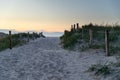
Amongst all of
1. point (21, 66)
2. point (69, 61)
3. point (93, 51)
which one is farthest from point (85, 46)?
point (21, 66)

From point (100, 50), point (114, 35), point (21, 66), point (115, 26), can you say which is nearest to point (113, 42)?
point (114, 35)

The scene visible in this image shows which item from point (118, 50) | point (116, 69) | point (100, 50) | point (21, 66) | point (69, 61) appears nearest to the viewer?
point (116, 69)

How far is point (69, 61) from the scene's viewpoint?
595 inches

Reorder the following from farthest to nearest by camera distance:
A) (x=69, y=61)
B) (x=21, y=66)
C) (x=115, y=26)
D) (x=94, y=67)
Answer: (x=115, y=26), (x=69, y=61), (x=21, y=66), (x=94, y=67)

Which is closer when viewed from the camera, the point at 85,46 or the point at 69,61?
the point at 69,61

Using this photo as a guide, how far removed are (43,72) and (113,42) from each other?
9.12 metres

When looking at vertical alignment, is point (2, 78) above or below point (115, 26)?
below

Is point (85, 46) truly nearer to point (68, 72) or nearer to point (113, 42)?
point (113, 42)

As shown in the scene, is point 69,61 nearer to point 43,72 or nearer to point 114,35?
point 43,72

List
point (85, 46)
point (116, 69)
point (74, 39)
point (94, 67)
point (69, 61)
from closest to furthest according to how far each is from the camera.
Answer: point (116, 69) → point (94, 67) → point (69, 61) → point (85, 46) → point (74, 39)

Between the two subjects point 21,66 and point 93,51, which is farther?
point 93,51

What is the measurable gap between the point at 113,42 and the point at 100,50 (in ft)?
8.82

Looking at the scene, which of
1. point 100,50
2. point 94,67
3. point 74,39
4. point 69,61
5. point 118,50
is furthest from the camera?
point 74,39

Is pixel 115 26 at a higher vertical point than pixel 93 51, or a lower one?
higher
